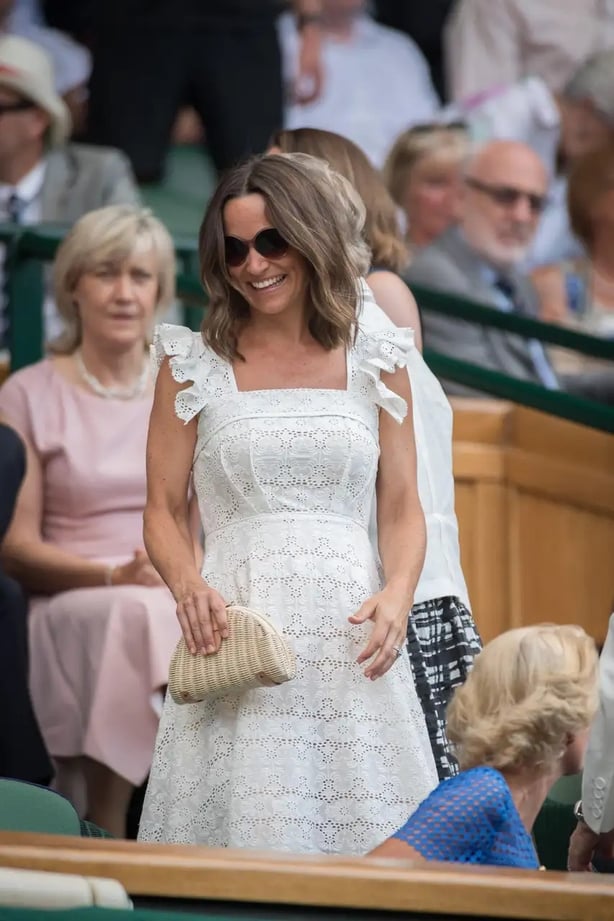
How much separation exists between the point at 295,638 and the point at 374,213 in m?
0.99

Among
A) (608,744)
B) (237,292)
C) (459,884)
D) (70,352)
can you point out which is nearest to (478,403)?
(70,352)

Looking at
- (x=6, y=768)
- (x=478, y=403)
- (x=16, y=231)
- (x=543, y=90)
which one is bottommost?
(x=6, y=768)

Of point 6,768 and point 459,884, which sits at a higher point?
point 459,884

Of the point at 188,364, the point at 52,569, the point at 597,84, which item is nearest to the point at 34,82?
the point at 52,569

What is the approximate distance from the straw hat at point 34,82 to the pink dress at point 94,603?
1.86 metres

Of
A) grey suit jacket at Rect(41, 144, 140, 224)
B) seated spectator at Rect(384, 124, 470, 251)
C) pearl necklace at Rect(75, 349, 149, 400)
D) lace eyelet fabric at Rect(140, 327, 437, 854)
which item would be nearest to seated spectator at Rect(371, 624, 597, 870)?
lace eyelet fabric at Rect(140, 327, 437, 854)

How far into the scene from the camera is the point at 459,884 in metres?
2.47

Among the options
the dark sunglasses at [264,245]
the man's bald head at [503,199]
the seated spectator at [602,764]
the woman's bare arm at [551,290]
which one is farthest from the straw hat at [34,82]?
the seated spectator at [602,764]

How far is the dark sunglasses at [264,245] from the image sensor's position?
139 inches

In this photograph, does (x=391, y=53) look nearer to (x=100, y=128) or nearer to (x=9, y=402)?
(x=100, y=128)

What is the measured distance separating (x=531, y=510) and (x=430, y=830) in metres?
3.07

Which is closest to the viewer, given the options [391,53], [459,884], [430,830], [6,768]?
[459,884]

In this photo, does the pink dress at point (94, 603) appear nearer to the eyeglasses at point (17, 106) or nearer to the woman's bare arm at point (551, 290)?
the eyeglasses at point (17, 106)

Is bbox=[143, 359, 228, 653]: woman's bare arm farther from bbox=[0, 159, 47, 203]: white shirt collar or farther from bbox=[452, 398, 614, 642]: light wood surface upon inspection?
bbox=[0, 159, 47, 203]: white shirt collar
